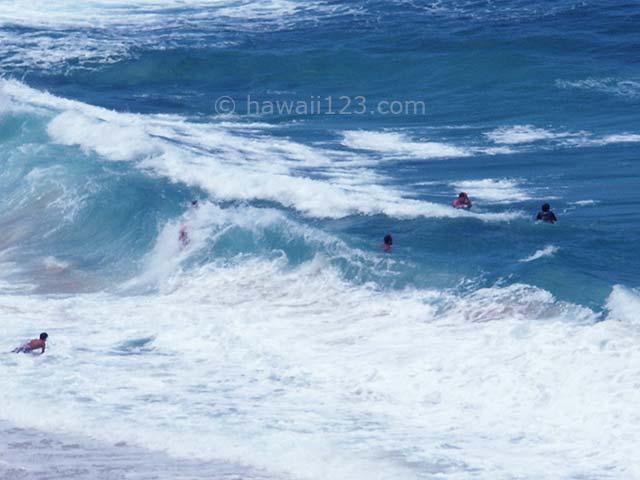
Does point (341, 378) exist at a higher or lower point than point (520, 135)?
lower

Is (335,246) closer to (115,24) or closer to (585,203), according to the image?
(585,203)

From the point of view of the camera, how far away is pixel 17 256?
26.1 m

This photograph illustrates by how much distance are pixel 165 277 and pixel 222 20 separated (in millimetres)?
23770

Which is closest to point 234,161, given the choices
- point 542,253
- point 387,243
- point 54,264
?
point 54,264

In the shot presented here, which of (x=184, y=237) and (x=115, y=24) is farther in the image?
(x=115, y=24)

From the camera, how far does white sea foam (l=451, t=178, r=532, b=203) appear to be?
27.6m

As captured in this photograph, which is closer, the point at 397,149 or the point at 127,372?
the point at 127,372

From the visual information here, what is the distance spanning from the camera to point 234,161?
31.3 m

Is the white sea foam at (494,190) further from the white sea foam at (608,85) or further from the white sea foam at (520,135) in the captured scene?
the white sea foam at (608,85)

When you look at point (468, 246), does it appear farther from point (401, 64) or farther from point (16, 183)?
point (401, 64)

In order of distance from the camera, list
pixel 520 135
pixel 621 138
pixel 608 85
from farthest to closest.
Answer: pixel 608 85, pixel 520 135, pixel 621 138

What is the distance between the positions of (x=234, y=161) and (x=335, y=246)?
7.66 metres

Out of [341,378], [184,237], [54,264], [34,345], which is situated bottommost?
[54,264]

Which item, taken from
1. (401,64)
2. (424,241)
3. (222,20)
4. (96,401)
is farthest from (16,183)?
(222,20)
